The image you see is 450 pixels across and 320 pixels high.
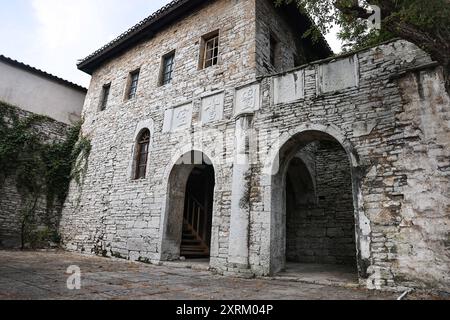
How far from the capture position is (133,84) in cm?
985

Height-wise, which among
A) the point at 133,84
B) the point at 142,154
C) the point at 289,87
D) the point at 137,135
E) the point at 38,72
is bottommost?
the point at 142,154

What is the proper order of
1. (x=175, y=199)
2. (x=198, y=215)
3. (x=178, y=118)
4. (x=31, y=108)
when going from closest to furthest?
1. (x=175, y=199)
2. (x=178, y=118)
3. (x=198, y=215)
4. (x=31, y=108)

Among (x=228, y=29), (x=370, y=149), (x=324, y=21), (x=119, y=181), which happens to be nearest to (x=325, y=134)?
(x=370, y=149)

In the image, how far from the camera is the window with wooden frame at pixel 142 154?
8.28 metres

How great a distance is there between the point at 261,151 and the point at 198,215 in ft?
12.2

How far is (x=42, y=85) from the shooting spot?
1123cm

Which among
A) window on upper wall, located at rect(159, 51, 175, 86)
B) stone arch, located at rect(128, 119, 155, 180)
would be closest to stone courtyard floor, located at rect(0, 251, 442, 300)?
stone arch, located at rect(128, 119, 155, 180)

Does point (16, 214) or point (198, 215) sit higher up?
point (198, 215)

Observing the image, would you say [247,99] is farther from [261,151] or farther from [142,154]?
[142,154]

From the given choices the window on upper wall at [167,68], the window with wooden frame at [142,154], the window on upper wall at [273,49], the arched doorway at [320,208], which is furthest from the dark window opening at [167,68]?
the arched doorway at [320,208]

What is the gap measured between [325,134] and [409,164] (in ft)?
4.91

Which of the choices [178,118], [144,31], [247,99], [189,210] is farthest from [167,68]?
[189,210]

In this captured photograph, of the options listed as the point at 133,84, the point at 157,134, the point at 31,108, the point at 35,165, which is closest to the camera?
the point at 157,134
